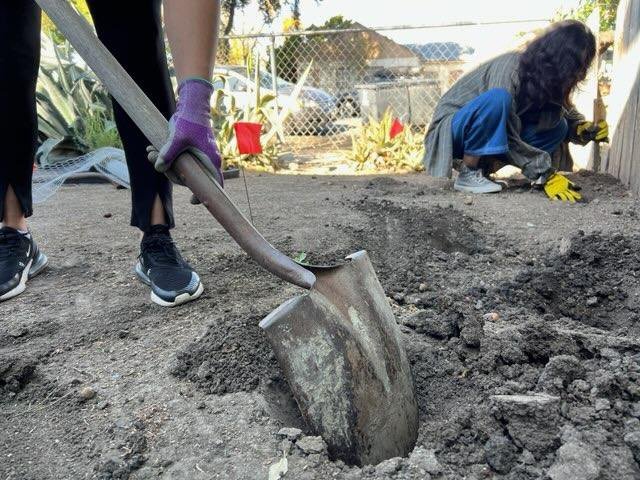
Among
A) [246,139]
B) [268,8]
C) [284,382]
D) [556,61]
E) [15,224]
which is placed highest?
[268,8]

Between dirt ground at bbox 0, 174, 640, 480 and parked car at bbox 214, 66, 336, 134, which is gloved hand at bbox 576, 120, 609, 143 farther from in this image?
parked car at bbox 214, 66, 336, 134

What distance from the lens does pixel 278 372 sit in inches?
57.2

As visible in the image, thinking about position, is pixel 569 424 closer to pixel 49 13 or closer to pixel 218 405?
pixel 218 405

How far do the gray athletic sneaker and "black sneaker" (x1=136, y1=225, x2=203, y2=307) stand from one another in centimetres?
250

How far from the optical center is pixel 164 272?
1.91 m

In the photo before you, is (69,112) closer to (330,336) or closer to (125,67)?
(125,67)

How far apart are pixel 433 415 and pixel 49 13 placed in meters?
1.33

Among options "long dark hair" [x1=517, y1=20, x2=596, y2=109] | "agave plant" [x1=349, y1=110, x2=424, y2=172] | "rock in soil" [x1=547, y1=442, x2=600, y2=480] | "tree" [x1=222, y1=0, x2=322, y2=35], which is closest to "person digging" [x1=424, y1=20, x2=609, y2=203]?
"long dark hair" [x1=517, y1=20, x2=596, y2=109]

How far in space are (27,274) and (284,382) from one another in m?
1.17

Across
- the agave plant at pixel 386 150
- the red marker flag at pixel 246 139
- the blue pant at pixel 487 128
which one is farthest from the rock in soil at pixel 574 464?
the agave plant at pixel 386 150

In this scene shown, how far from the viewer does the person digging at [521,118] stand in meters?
3.70

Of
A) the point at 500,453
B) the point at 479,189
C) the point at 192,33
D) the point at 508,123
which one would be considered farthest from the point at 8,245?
the point at 508,123

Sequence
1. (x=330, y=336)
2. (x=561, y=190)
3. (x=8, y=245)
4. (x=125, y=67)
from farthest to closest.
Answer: (x=561, y=190), (x=8, y=245), (x=125, y=67), (x=330, y=336)

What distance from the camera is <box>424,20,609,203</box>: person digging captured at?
3.70 m
